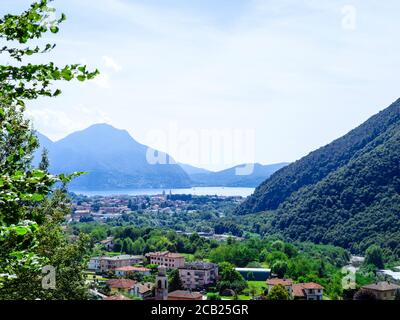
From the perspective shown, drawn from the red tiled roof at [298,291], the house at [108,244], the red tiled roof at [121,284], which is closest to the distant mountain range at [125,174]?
the house at [108,244]

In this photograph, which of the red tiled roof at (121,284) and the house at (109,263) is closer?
the red tiled roof at (121,284)

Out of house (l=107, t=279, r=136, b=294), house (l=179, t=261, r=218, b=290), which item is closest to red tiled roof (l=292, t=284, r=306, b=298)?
house (l=179, t=261, r=218, b=290)

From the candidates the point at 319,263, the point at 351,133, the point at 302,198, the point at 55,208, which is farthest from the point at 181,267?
the point at 351,133

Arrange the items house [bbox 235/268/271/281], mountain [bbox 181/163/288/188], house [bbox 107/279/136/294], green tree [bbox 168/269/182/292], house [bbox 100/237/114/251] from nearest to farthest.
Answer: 1. house [bbox 107/279/136/294]
2. green tree [bbox 168/269/182/292]
3. house [bbox 235/268/271/281]
4. house [bbox 100/237/114/251]
5. mountain [bbox 181/163/288/188]

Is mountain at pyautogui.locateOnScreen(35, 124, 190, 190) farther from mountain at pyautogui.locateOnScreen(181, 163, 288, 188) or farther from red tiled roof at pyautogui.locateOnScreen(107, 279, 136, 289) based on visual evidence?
red tiled roof at pyautogui.locateOnScreen(107, 279, 136, 289)

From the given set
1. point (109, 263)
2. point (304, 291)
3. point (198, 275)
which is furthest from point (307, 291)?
point (109, 263)

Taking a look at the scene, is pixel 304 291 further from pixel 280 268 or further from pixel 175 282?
pixel 280 268

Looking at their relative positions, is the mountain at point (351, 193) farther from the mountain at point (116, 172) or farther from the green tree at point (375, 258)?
the mountain at point (116, 172)
